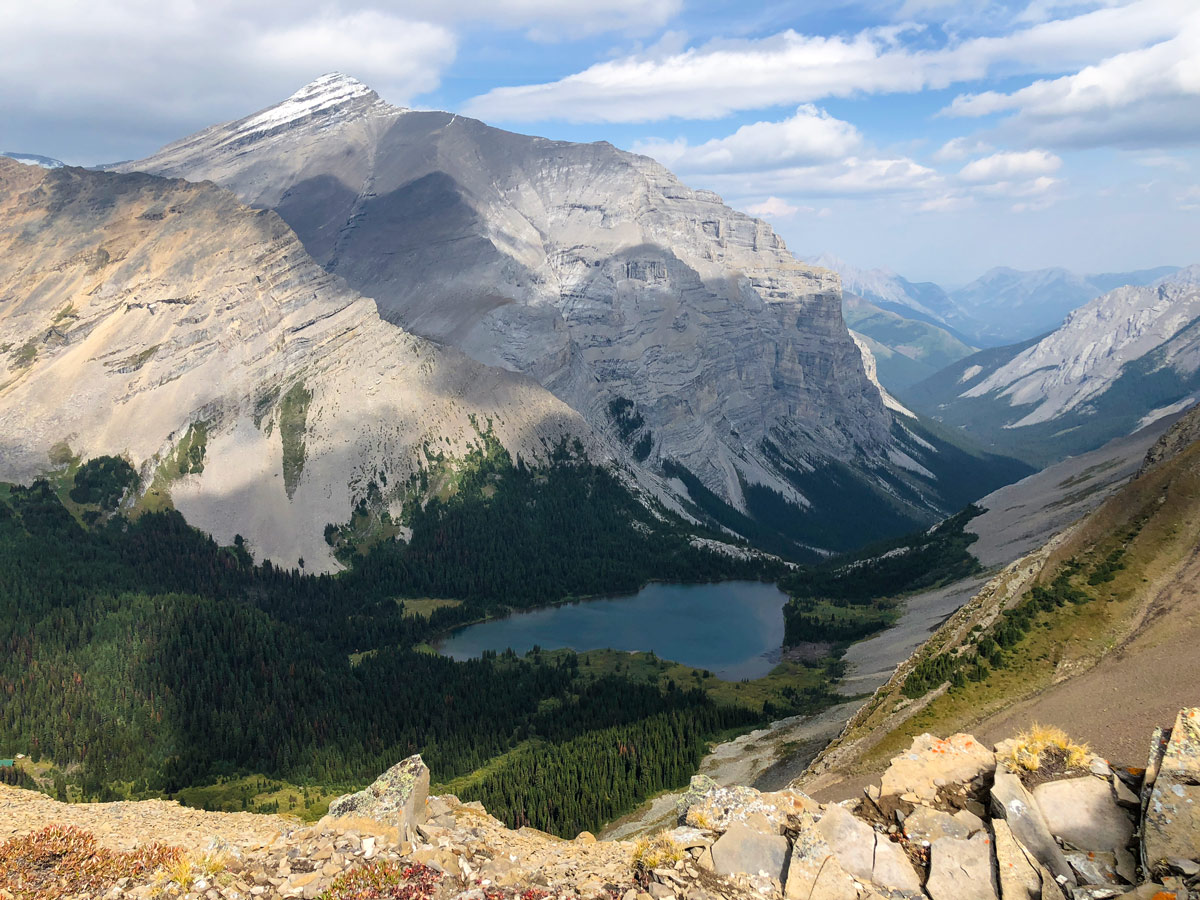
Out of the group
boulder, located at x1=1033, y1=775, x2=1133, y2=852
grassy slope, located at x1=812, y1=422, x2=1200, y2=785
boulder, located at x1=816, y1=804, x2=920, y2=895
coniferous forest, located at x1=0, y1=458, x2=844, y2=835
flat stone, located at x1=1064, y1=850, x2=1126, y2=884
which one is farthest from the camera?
coniferous forest, located at x1=0, y1=458, x2=844, y2=835

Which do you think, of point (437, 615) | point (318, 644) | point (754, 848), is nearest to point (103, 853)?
point (754, 848)

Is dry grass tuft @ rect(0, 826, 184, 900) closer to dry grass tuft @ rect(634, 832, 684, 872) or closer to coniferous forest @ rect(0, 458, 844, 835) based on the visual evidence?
dry grass tuft @ rect(634, 832, 684, 872)

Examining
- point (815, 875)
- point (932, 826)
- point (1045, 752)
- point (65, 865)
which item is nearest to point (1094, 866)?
point (932, 826)

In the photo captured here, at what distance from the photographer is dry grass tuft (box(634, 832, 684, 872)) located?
30219mm

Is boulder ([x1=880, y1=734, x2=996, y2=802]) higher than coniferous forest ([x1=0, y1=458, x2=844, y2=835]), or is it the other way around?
boulder ([x1=880, y1=734, x2=996, y2=802])

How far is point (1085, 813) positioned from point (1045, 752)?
3582 millimetres

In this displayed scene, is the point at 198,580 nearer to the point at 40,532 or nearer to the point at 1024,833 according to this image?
the point at 40,532

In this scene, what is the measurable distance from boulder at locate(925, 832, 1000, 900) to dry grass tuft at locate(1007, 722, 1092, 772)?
154 inches

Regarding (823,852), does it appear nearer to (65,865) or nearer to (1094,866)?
(1094,866)

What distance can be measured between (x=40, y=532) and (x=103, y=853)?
18125 cm

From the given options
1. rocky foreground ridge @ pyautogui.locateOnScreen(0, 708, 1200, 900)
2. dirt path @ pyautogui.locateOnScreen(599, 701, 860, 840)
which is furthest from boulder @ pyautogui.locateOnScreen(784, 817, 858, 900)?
dirt path @ pyautogui.locateOnScreen(599, 701, 860, 840)

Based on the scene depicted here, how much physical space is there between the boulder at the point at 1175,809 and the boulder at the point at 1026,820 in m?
2.67

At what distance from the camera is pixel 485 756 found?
12900 cm

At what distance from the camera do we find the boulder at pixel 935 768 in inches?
1300
